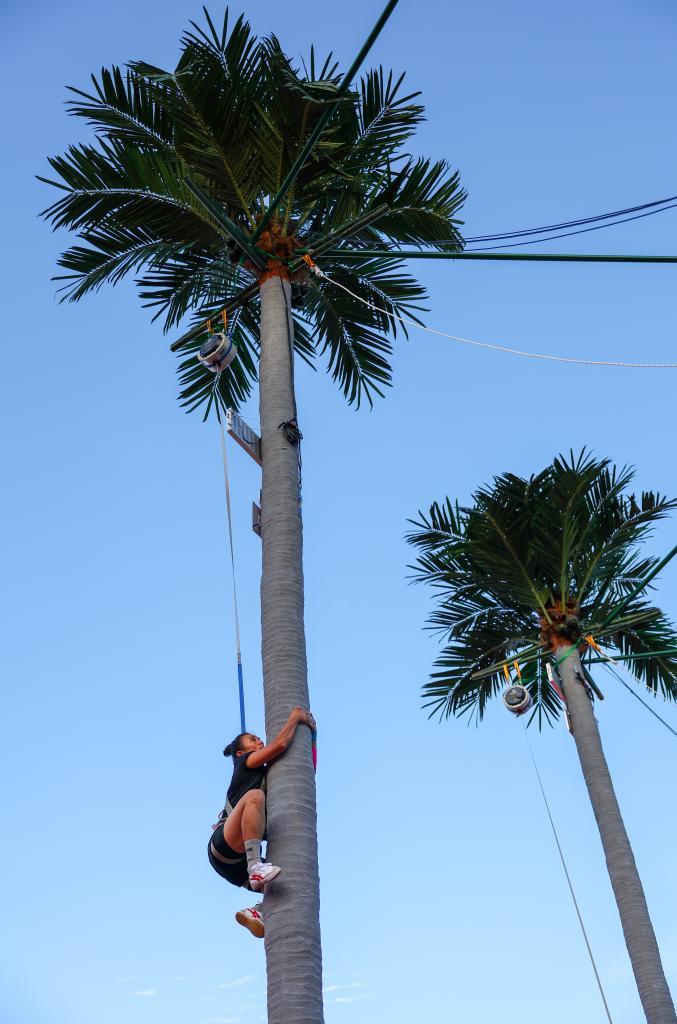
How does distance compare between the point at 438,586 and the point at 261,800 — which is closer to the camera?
the point at 261,800

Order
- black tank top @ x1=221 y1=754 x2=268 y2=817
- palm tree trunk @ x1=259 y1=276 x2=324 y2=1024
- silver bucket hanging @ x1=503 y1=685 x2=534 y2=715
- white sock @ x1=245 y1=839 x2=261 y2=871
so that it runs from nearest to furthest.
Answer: palm tree trunk @ x1=259 y1=276 x2=324 y2=1024
white sock @ x1=245 y1=839 x2=261 y2=871
black tank top @ x1=221 y1=754 x2=268 y2=817
silver bucket hanging @ x1=503 y1=685 x2=534 y2=715

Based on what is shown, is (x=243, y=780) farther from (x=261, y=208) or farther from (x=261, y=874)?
(x=261, y=208)

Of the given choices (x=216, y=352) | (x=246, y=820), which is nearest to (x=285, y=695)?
(x=246, y=820)

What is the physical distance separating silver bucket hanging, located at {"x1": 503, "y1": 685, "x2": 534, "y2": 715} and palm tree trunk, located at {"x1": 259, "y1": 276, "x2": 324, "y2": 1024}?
5.25 m

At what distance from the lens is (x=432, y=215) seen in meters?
10.9

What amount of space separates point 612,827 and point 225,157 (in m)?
8.63

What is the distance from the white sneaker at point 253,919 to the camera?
257 inches

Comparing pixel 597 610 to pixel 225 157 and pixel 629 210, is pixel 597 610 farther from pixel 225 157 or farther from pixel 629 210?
pixel 225 157

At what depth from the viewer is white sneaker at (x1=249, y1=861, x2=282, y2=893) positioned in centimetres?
593

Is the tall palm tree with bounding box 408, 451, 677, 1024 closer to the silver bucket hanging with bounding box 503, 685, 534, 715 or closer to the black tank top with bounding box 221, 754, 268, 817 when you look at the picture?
the silver bucket hanging with bounding box 503, 685, 534, 715

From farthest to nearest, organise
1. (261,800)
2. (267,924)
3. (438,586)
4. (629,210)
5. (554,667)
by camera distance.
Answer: (438,586) < (554,667) < (629,210) < (261,800) < (267,924)

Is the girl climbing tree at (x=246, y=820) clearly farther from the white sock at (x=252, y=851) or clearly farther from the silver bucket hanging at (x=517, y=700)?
the silver bucket hanging at (x=517, y=700)

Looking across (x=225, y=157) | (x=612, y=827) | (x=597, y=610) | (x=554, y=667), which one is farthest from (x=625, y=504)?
(x=225, y=157)

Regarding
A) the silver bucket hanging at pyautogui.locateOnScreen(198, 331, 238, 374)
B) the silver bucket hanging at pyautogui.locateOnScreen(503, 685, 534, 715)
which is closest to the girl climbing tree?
the silver bucket hanging at pyautogui.locateOnScreen(198, 331, 238, 374)
